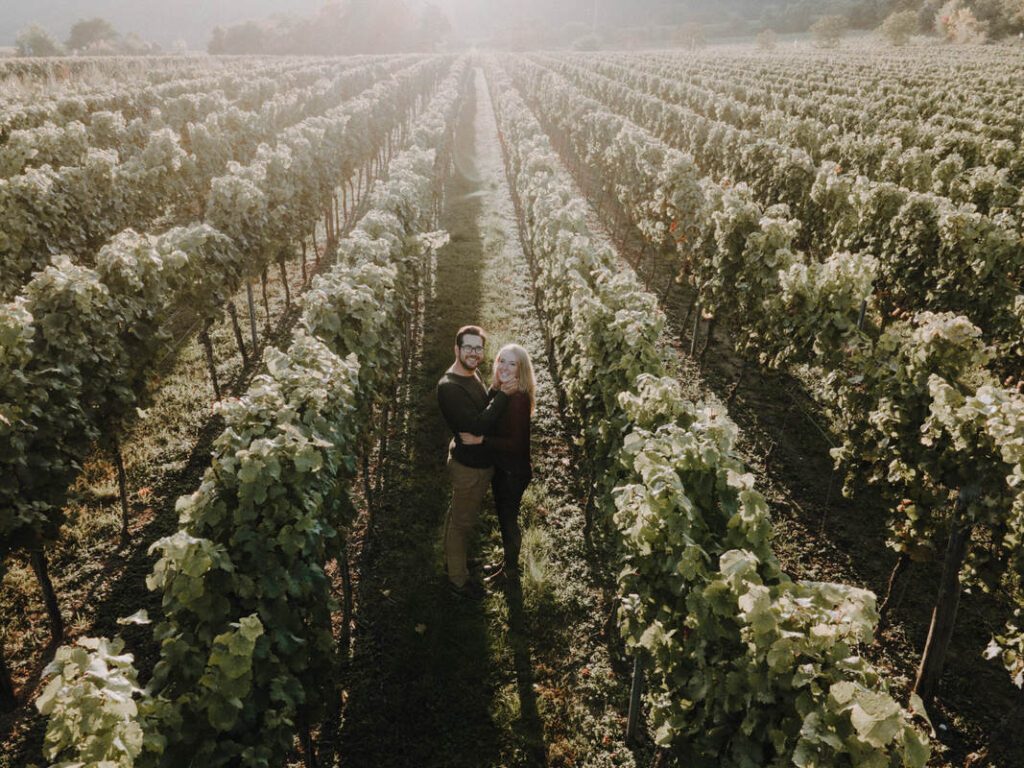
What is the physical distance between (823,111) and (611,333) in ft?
89.7

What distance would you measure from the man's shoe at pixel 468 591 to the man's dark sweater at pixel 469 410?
166 centimetres

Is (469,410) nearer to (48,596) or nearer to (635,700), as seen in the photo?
(635,700)

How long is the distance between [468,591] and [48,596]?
14.7ft

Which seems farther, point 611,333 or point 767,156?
point 767,156

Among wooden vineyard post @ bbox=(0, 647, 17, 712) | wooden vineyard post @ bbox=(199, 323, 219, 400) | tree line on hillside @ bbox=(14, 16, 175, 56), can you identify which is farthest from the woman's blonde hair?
tree line on hillside @ bbox=(14, 16, 175, 56)

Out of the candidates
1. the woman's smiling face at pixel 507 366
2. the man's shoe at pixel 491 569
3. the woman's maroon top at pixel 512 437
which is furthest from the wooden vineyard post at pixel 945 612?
the man's shoe at pixel 491 569

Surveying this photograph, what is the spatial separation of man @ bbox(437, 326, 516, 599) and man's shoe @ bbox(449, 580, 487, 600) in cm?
11

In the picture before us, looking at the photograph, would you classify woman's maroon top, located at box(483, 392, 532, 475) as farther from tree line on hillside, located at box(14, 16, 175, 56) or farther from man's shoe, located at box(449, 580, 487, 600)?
tree line on hillside, located at box(14, 16, 175, 56)

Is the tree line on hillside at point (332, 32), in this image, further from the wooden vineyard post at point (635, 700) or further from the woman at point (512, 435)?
the wooden vineyard post at point (635, 700)

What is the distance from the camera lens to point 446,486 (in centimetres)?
889

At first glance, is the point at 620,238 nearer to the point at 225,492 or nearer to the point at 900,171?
the point at 900,171

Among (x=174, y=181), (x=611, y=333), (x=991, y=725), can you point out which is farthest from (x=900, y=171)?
(x=174, y=181)

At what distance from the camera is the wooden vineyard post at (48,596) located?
599 centimetres

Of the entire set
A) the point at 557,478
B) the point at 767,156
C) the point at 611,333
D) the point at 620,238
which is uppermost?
the point at 767,156
